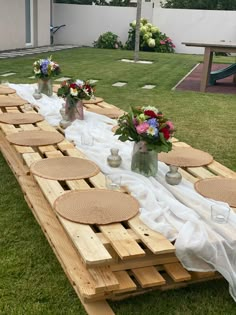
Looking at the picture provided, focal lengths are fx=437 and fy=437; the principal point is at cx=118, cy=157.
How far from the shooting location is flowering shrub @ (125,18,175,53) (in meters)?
15.6

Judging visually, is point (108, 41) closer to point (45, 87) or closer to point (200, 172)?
point (45, 87)

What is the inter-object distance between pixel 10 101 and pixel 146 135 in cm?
243

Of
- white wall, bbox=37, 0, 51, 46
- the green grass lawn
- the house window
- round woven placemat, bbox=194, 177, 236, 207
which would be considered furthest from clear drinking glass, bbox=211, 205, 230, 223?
white wall, bbox=37, 0, 51, 46

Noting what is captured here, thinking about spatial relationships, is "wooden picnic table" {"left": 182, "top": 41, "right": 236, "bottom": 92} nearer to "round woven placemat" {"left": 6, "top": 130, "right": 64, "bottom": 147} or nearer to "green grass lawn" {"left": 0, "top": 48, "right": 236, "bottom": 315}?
"green grass lawn" {"left": 0, "top": 48, "right": 236, "bottom": 315}

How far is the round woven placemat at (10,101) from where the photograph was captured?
4.46 meters

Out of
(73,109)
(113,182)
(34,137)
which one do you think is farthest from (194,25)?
(113,182)

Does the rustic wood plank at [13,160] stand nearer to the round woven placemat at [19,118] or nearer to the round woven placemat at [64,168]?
the round woven placemat at [19,118]

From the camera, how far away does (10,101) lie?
459 centimetres

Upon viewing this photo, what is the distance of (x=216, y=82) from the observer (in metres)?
9.40

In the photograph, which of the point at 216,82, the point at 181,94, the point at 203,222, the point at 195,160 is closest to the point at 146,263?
the point at 203,222

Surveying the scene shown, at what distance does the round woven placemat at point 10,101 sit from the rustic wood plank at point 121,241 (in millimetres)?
2711

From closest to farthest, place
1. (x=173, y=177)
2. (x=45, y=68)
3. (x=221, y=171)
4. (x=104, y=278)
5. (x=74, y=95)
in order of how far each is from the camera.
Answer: (x=104, y=278) < (x=173, y=177) < (x=221, y=171) < (x=74, y=95) < (x=45, y=68)

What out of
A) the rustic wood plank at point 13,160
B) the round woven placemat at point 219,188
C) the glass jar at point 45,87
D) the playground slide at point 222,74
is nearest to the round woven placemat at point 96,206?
the round woven placemat at point 219,188

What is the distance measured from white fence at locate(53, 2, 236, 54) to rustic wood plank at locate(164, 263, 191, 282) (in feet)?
50.9
